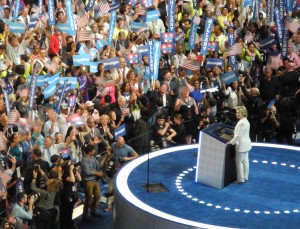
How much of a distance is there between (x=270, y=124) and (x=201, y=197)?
6.09 m

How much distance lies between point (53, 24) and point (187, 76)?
3.85 meters

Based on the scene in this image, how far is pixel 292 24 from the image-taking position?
27.0m

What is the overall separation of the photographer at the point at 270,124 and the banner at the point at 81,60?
15.2 ft

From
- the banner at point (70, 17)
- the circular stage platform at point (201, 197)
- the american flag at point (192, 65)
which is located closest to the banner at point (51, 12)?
the banner at point (70, 17)

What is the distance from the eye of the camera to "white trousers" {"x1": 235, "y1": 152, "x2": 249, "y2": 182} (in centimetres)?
1745

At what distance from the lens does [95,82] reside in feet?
72.8

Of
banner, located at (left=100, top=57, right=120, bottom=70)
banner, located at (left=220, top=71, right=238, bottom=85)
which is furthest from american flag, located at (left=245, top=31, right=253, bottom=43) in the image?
banner, located at (left=100, top=57, right=120, bottom=70)

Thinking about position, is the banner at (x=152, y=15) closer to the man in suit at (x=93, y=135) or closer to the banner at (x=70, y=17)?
the banner at (x=70, y=17)

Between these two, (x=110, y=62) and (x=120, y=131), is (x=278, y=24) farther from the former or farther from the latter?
(x=120, y=131)

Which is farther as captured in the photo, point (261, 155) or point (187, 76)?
point (187, 76)

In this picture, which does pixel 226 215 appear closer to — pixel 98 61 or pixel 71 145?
pixel 71 145

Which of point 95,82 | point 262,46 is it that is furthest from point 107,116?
point 262,46

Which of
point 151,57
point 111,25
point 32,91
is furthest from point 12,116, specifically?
point 111,25

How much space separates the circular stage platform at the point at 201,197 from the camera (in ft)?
52.6
